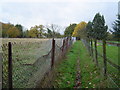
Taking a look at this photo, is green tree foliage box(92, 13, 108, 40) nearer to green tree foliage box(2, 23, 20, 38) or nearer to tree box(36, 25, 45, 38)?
tree box(36, 25, 45, 38)

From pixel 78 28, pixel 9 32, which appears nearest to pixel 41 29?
pixel 78 28

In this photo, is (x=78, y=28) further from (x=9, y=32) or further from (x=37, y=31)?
(x=9, y=32)

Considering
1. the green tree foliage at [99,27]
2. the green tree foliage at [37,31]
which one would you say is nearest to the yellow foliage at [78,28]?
the green tree foliage at [99,27]

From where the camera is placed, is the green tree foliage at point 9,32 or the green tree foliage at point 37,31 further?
the green tree foliage at point 37,31

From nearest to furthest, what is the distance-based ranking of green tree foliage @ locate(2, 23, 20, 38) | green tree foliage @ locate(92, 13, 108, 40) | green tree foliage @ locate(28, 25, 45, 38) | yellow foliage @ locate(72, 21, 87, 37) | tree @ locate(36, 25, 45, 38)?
green tree foliage @ locate(2, 23, 20, 38)
green tree foliage @ locate(92, 13, 108, 40)
green tree foliage @ locate(28, 25, 45, 38)
tree @ locate(36, 25, 45, 38)
yellow foliage @ locate(72, 21, 87, 37)

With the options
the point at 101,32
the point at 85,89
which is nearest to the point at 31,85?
the point at 85,89

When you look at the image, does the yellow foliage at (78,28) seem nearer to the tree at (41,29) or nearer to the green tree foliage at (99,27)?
the green tree foliage at (99,27)

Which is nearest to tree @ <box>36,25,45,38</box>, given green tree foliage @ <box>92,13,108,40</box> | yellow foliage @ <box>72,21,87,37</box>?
yellow foliage @ <box>72,21,87,37</box>

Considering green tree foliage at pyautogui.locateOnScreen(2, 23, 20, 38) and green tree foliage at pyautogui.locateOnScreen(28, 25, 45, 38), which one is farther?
green tree foliage at pyautogui.locateOnScreen(28, 25, 45, 38)

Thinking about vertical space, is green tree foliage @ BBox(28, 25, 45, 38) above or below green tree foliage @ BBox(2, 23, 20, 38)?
above

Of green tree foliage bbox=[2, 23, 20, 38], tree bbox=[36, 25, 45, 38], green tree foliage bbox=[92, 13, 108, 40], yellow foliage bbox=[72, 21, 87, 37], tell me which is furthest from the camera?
yellow foliage bbox=[72, 21, 87, 37]

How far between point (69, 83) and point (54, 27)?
2414 inches

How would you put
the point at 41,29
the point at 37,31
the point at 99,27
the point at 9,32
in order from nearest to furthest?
the point at 9,32, the point at 99,27, the point at 37,31, the point at 41,29

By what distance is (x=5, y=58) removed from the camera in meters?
2.32
